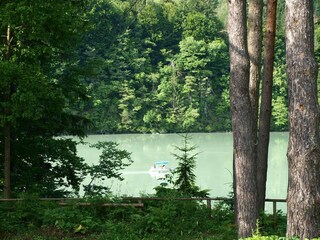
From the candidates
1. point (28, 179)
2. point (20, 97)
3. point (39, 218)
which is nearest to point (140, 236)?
point (39, 218)

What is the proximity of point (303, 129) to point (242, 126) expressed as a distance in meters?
2.16

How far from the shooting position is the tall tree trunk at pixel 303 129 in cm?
739

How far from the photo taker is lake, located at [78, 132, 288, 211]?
109 ft

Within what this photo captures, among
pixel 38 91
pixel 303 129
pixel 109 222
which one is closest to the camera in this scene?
pixel 303 129

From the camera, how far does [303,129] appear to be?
24.3 feet

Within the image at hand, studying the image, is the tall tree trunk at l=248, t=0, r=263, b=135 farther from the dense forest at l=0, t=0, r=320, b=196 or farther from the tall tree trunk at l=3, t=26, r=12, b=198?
the dense forest at l=0, t=0, r=320, b=196

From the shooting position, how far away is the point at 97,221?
462 inches

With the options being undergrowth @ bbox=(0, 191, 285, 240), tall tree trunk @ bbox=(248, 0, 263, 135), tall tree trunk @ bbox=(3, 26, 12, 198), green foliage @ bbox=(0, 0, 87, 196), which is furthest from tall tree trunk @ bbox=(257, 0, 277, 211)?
tall tree trunk @ bbox=(3, 26, 12, 198)

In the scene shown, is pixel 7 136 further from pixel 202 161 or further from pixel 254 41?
pixel 202 161

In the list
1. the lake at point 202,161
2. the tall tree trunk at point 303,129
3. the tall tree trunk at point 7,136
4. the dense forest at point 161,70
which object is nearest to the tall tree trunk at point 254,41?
the tall tree trunk at point 303,129

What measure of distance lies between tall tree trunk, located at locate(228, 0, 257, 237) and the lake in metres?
9.63

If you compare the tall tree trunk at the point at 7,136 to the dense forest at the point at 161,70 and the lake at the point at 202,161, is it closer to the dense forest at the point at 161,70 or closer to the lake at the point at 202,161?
Answer: the lake at the point at 202,161

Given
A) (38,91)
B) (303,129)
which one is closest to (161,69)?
(38,91)

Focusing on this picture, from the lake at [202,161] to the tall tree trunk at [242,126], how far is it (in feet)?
31.6
